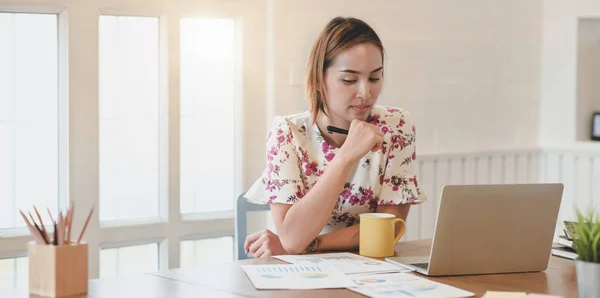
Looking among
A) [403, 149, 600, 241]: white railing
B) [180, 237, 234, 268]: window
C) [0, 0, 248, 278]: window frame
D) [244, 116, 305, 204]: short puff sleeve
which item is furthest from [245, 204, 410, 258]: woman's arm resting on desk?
[403, 149, 600, 241]: white railing

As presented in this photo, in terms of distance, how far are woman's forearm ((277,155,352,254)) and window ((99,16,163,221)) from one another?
45.5 inches

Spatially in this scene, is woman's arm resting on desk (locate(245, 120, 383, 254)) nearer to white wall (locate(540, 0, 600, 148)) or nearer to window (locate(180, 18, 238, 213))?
window (locate(180, 18, 238, 213))

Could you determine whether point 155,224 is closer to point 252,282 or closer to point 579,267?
point 252,282

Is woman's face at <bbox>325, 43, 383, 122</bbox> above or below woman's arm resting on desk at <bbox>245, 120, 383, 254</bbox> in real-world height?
above

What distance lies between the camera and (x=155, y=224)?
3.41 metres

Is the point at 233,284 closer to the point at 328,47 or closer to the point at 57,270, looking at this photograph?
the point at 57,270

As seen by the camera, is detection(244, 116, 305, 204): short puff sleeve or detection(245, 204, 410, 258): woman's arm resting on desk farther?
detection(244, 116, 305, 204): short puff sleeve

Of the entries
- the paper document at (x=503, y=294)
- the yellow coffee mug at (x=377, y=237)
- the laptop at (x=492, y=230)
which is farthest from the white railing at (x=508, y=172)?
the paper document at (x=503, y=294)

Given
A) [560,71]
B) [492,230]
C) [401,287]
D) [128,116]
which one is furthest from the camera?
[560,71]

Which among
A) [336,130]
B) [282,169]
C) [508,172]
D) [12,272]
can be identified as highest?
[336,130]

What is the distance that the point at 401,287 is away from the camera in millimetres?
1824

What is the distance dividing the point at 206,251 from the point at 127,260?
1.12 ft

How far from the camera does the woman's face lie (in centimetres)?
243

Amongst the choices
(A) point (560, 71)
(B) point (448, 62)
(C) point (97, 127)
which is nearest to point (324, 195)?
(C) point (97, 127)
